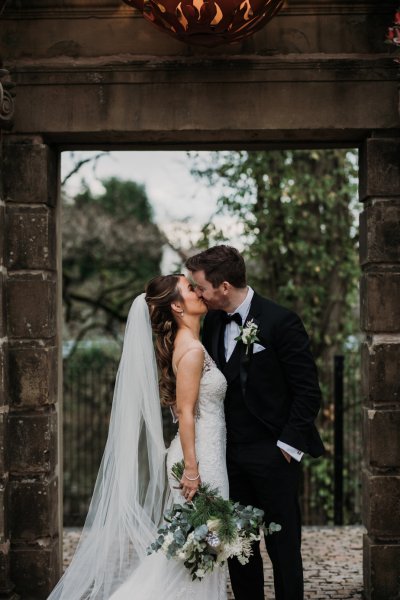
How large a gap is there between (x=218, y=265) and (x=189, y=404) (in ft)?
2.25

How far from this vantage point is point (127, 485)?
3885 mm

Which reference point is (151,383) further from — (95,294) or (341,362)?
(95,294)

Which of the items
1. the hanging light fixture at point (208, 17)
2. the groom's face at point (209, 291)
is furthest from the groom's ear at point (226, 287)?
Answer: the hanging light fixture at point (208, 17)

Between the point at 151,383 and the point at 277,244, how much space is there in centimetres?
411

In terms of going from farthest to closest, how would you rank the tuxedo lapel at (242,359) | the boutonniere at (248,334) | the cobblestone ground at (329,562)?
1. the cobblestone ground at (329,562)
2. the tuxedo lapel at (242,359)
3. the boutonniere at (248,334)

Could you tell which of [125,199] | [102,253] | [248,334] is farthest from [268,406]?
[125,199]

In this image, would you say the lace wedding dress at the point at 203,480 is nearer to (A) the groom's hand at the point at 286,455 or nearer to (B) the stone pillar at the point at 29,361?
(A) the groom's hand at the point at 286,455

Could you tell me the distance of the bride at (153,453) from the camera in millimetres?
3680

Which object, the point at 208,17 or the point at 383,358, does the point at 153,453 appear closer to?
the point at 383,358

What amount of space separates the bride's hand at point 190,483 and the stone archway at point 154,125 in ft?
2.81

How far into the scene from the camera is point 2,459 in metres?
4.03

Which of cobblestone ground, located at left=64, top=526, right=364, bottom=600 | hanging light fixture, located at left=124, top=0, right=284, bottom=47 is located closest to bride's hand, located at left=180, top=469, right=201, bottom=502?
cobblestone ground, located at left=64, top=526, right=364, bottom=600

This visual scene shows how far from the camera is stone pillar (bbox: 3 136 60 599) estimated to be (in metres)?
4.11

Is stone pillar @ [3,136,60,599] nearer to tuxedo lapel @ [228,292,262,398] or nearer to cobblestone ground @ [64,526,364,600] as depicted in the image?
tuxedo lapel @ [228,292,262,398]
